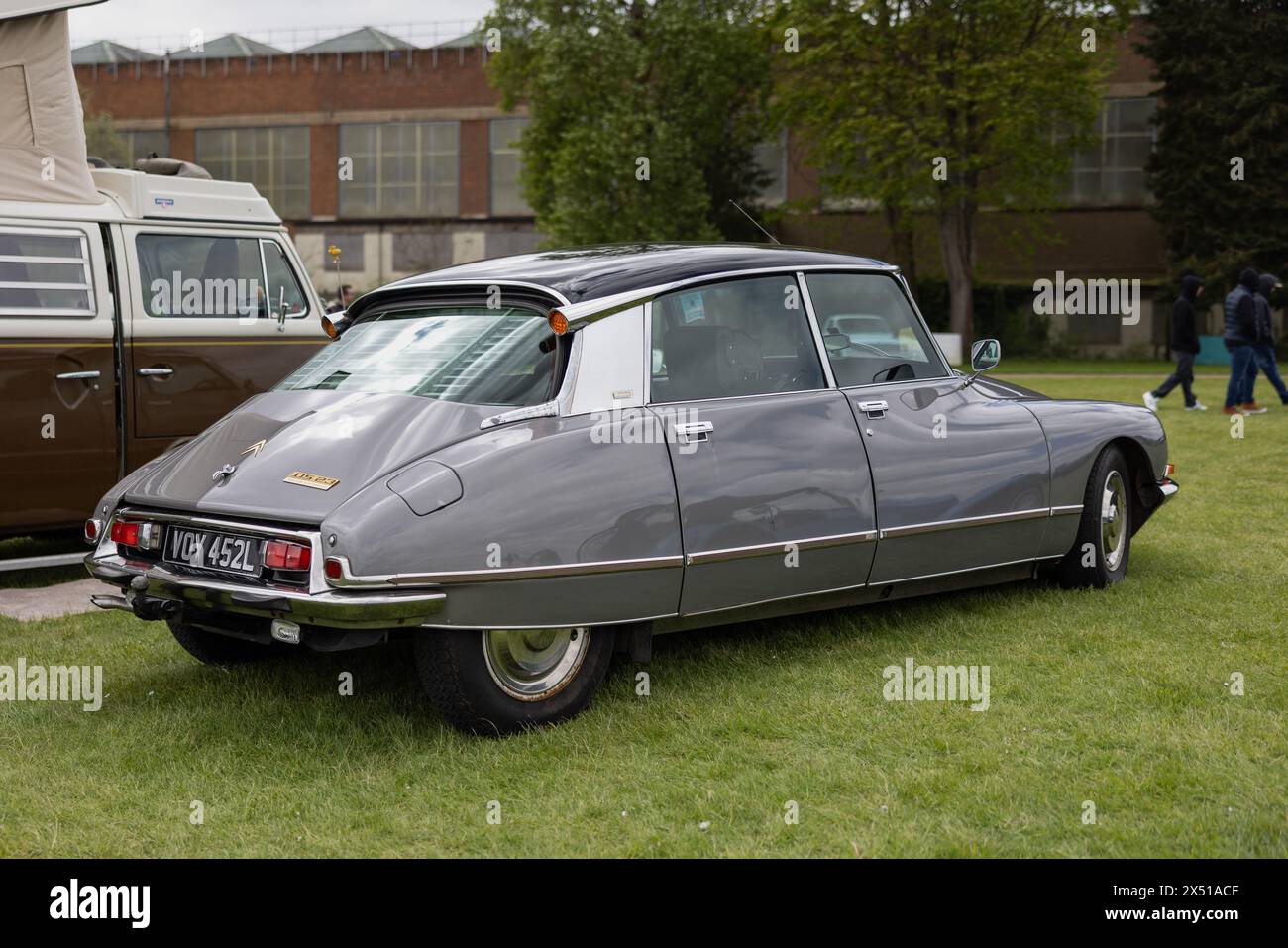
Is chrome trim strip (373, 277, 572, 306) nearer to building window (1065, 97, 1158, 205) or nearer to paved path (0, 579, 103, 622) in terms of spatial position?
paved path (0, 579, 103, 622)

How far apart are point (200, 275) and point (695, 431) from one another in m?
4.60

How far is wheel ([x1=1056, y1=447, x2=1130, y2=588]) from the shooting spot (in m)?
6.77

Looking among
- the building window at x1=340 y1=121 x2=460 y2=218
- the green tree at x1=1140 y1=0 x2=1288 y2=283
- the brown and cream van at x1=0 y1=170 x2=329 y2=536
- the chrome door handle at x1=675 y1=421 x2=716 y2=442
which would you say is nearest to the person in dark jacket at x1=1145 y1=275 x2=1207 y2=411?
the brown and cream van at x1=0 y1=170 x2=329 y2=536

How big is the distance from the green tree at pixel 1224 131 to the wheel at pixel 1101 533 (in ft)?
106

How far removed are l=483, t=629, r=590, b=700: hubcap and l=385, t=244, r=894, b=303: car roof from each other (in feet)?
4.11

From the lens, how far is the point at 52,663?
5883mm

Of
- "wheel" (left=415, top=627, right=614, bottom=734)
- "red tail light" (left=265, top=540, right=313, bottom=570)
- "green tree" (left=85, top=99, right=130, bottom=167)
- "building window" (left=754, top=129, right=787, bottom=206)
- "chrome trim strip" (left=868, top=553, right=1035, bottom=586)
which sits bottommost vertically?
"wheel" (left=415, top=627, right=614, bottom=734)

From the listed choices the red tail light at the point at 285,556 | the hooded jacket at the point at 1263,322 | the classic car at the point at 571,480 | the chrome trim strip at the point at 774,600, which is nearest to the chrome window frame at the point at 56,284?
the classic car at the point at 571,480

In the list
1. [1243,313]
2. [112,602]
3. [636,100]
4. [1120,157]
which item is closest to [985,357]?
[112,602]

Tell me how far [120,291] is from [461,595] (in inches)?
180

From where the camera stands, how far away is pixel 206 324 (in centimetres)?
834

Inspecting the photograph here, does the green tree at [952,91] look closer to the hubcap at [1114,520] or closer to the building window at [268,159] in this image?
the building window at [268,159]
